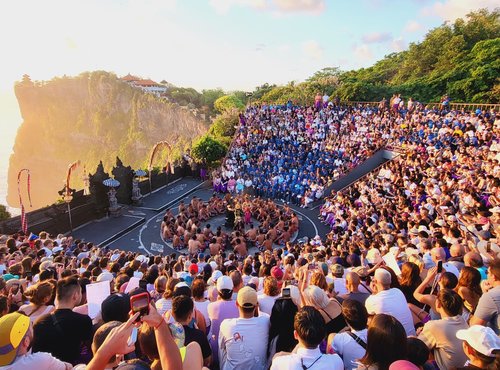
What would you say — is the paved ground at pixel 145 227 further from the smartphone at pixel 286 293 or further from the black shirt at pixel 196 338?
the black shirt at pixel 196 338

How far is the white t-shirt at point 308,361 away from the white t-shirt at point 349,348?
0.53 m

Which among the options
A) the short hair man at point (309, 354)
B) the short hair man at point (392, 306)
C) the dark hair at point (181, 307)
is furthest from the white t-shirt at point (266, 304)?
the short hair man at point (309, 354)

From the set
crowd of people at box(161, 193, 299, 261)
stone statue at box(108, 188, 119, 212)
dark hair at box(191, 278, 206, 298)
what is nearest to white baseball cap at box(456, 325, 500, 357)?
dark hair at box(191, 278, 206, 298)

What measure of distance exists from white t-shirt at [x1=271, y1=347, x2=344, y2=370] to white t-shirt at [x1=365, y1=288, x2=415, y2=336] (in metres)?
1.47

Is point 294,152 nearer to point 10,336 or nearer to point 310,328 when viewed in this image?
point 310,328

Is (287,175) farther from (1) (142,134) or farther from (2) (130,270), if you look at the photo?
(1) (142,134)

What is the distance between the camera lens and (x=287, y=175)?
24016 millimetres

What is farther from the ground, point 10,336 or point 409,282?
point 10,336

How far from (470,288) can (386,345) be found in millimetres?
2519

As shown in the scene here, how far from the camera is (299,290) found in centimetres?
467

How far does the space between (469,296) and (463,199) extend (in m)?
9.34

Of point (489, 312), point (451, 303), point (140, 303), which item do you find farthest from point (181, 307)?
point (489, 312)

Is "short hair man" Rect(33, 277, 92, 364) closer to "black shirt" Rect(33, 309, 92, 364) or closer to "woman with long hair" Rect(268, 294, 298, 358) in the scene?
"black shirt" Rect(33, 309, 92, 364)

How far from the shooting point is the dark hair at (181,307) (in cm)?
358
